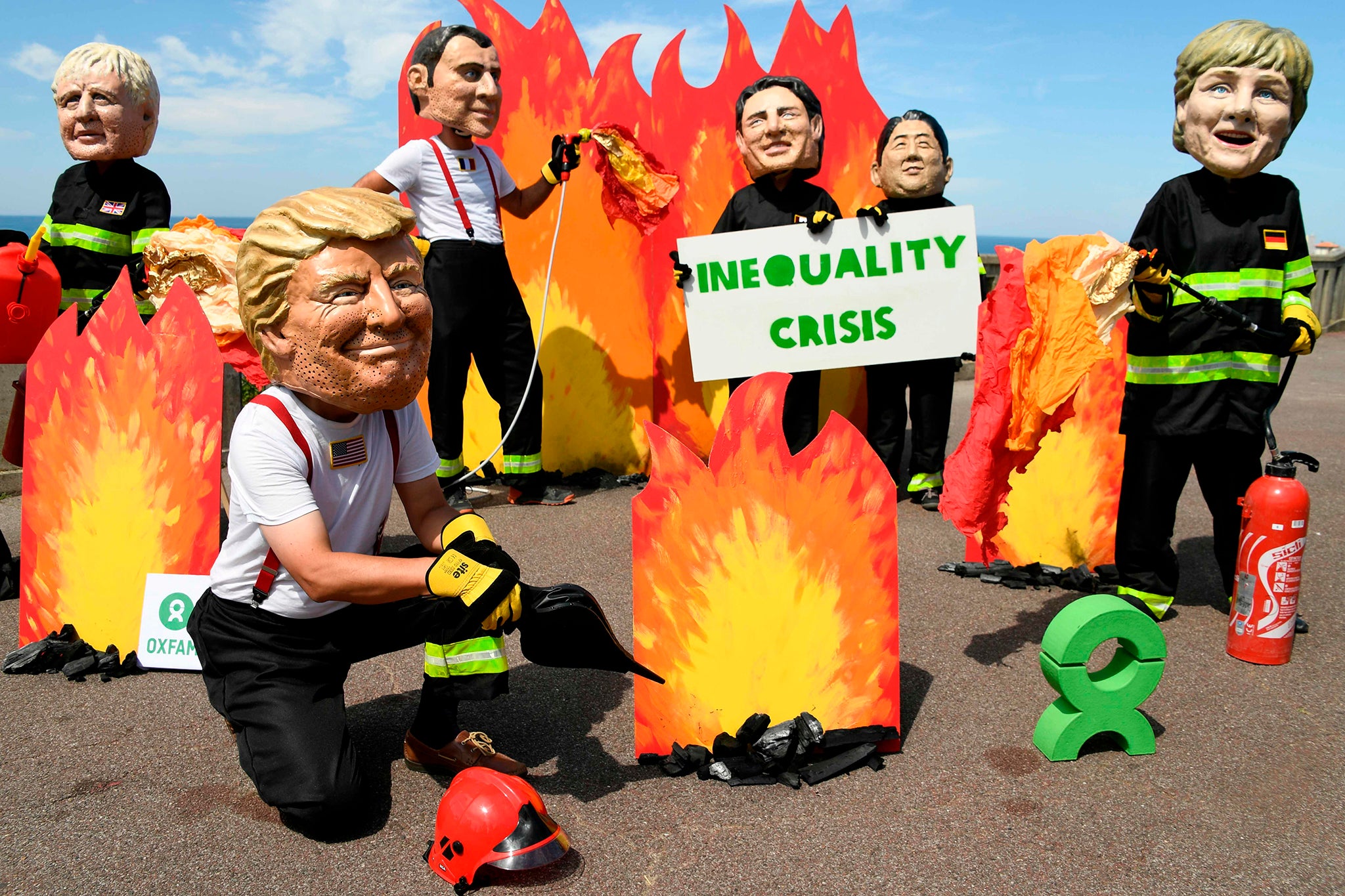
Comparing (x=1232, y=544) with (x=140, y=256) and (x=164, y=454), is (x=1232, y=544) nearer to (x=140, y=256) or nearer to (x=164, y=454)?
(x=164, y=454)

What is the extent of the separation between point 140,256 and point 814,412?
289cm

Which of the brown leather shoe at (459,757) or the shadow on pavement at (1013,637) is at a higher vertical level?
the shadow on pavement at (1013,637)

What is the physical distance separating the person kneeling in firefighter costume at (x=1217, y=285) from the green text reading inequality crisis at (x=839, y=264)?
1.07 m

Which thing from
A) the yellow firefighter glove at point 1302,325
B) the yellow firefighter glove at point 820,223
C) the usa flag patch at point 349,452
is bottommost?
the usa flag patch at point 349,452

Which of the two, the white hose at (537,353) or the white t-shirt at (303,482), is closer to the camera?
the white t-shirt at (303,482)

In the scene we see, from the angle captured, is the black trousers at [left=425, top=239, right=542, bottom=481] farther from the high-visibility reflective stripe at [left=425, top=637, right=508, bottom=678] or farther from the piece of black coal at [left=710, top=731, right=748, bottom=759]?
the piece of black coal at [left=710, top=731, right=748, bottom=759]

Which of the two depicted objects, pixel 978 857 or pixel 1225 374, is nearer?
pixel 978 857

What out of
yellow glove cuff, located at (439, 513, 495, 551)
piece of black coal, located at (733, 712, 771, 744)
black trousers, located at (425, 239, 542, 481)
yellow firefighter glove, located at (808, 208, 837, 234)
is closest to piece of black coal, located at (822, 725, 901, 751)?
piece of black coal, located at (733, 712, 771, 744)

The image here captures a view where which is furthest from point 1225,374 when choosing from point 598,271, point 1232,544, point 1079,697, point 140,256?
point 140,256

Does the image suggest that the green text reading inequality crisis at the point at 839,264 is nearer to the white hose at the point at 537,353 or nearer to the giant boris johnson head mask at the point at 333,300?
the white hose at the point at 537,353

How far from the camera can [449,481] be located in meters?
5.08

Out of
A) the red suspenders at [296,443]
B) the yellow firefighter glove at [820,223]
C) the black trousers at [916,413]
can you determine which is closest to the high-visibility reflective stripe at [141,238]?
the red suspenders at [296,443]

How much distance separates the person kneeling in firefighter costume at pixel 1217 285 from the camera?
3180mm

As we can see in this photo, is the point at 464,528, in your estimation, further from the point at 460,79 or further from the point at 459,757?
the point at 460,79
